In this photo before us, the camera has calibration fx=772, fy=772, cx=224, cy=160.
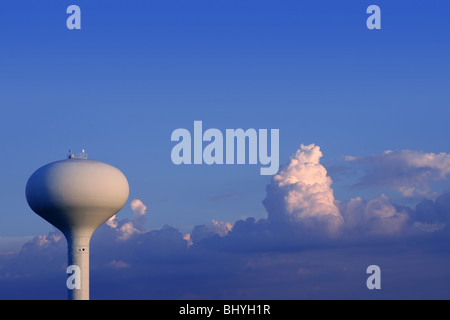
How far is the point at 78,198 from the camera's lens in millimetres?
70750

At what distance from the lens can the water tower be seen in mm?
70688

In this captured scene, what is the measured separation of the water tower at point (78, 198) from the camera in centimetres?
7069
